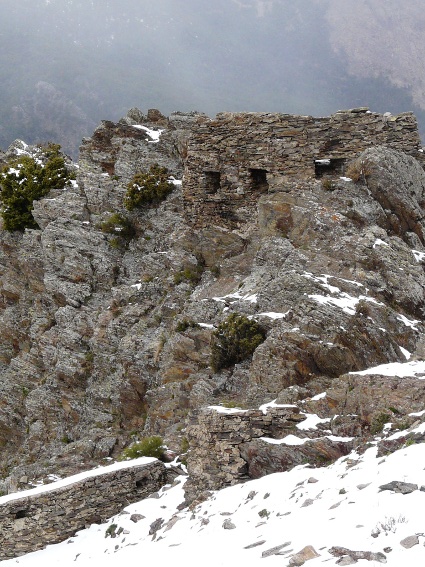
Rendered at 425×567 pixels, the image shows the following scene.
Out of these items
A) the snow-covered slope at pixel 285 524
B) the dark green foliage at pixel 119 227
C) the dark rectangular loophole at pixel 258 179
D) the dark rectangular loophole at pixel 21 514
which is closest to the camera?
the snow-covered slope at pixel 285 524

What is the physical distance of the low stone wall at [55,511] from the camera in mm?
15062

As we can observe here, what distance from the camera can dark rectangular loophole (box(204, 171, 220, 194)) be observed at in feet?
83.9

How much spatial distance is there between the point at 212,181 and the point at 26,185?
9.98 meters

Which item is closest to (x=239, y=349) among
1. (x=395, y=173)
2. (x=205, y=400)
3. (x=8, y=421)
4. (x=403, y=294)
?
(x=205, y=400)

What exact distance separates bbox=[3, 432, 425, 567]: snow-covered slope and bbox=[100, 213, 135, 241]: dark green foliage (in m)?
14.6

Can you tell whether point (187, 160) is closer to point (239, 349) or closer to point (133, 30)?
point (239, 349)

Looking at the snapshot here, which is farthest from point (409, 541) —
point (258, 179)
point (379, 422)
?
point (258, 179)

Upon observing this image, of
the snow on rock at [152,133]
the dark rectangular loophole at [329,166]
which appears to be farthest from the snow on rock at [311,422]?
the snow on rock at [152,133]

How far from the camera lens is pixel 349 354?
15.5 metres

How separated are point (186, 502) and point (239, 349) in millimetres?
4884

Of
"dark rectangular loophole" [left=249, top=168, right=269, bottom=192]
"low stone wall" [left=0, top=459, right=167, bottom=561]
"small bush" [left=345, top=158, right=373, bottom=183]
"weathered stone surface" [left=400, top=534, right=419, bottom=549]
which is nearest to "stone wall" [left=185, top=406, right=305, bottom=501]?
"low stone wall" [left=0, top=459, right=167, bottom=561]

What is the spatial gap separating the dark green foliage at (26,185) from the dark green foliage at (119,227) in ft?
14.0

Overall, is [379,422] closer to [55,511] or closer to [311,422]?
[311,422]

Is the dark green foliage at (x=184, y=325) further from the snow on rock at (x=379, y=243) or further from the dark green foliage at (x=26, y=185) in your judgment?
the dark green foliage at (x=26, y=185)
